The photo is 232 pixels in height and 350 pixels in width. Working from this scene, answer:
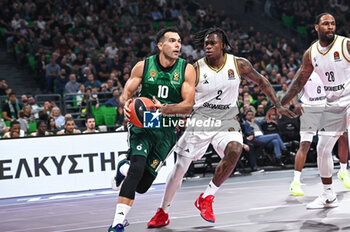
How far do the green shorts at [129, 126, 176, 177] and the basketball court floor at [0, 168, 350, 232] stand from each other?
2.77 feet

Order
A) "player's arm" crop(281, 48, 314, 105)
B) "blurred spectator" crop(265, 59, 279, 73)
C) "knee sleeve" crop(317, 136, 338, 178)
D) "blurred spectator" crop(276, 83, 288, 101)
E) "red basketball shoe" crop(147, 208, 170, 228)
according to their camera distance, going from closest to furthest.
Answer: "red basketball shoe" crop(147, 208, 170, 228)
"knee sleeve" crop(317, 136, 338, 178)
"player's arm" crop(281, 48, 314, 105)
"blurred spectator" crop(276, 83, 288, 101)
"blurred spectator" crop(265, 59, 279, 73)

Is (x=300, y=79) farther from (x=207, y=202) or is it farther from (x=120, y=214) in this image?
(x=120, y=214)

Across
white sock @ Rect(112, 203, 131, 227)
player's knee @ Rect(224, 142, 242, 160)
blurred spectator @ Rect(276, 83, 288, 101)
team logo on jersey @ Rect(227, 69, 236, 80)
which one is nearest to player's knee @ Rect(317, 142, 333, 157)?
player's knee @ Rect(224, 142, 242, 160)

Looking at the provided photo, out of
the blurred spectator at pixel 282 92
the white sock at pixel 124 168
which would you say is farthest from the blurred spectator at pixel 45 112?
the white sock at pixel 124 168

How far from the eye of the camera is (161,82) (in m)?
5.64

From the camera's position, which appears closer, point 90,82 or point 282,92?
point 90,82

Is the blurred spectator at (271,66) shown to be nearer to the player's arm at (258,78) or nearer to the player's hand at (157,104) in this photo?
the player's arm at (258,78)

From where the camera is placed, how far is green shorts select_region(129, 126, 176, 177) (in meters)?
5.45

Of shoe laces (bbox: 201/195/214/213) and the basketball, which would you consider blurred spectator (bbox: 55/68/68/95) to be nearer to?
shoe laces (bbox: 201/195/214/213)

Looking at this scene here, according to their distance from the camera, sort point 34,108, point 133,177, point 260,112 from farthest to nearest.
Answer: point 260,112 < point 34,108 < point 133,177

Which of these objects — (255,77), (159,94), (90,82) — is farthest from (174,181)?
(90,82)

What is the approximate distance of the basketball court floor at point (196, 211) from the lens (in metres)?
5.91

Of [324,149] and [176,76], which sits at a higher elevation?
[176,76]

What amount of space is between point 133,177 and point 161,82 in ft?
3.57
